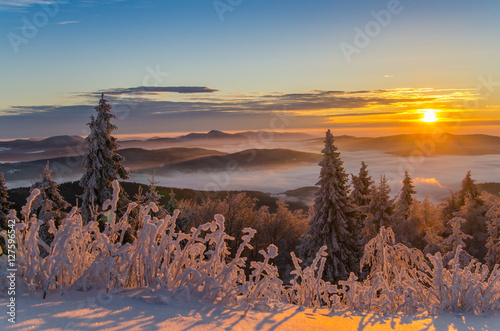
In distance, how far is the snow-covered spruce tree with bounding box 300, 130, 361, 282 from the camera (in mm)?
23438

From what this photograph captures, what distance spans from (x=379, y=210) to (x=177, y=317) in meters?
26.3

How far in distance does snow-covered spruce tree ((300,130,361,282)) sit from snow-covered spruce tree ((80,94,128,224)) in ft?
44.9

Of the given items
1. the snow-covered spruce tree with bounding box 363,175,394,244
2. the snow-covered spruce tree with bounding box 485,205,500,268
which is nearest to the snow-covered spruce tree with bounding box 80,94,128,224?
the snow-covered spruce tree with bounding box 363,175,394,244

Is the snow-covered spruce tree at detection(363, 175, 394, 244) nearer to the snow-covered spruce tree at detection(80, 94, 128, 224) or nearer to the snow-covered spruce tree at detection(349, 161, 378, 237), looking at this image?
the snow-covered spruce tree at detection(349, 161, 378, 237)

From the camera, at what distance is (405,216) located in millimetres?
29719

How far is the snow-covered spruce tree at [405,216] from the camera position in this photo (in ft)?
90.6

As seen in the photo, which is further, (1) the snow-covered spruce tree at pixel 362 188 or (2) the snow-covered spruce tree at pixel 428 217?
(1) the snow-covered spruce tree at pixel 362 188

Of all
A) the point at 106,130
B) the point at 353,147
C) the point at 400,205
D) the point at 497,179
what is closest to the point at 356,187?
the point at 400,205

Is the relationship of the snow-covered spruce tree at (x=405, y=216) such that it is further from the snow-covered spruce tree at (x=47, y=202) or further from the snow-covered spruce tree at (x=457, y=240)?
the snow-covered spruce tree at (x=47, y=202)

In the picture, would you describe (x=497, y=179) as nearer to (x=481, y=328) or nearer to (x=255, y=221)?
(x=255, y=221)

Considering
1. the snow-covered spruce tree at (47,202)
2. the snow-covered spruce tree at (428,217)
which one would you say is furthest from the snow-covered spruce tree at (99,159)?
the snow-covered spruce tree at (428,217)

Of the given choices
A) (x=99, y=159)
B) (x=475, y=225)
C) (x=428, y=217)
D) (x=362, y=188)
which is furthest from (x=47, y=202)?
(x=428, y=217)

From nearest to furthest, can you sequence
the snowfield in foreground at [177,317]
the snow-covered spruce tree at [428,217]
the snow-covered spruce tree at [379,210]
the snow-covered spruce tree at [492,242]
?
the snowfield in foreground at [177,317], the snow-covered spruce tree at [492,242], the snow-covered spruce tree at [379,210], the snow-covered spruce tree at [428,217]

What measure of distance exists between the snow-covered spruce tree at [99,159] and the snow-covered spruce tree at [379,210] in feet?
60.7
